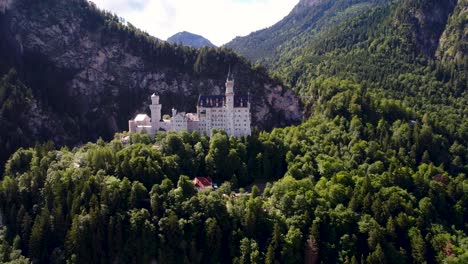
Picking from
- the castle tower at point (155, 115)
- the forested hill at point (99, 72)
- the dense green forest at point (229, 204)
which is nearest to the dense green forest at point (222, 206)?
the dense green forest at point (229, 204)

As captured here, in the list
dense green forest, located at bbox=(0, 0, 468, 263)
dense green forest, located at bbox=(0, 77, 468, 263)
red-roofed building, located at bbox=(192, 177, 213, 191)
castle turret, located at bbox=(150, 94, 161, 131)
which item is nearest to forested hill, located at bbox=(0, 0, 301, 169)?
dense green forest, located at bbox=(0, 0, 468, 263)

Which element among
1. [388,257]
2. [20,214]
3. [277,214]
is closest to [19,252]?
[20,214]

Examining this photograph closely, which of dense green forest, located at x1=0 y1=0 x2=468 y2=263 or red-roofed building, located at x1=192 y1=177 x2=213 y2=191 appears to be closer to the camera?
dense green forest, located at x1=0 y1=0 x2=468 y2=263

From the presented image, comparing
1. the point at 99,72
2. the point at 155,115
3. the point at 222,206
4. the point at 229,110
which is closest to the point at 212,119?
the point at 229,110

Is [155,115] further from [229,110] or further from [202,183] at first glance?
Answer: [202,183]

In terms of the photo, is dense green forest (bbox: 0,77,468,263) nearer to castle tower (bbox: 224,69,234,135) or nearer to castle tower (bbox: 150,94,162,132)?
castle tower (bbox: 224,69,234,135)

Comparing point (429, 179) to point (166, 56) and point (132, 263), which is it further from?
point (166, 56)

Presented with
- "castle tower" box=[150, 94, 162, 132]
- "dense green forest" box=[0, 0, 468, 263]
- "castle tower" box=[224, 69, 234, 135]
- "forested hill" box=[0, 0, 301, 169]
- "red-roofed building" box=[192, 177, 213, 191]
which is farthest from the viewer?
"forested hill" box=[0, 0, 301, 169]
